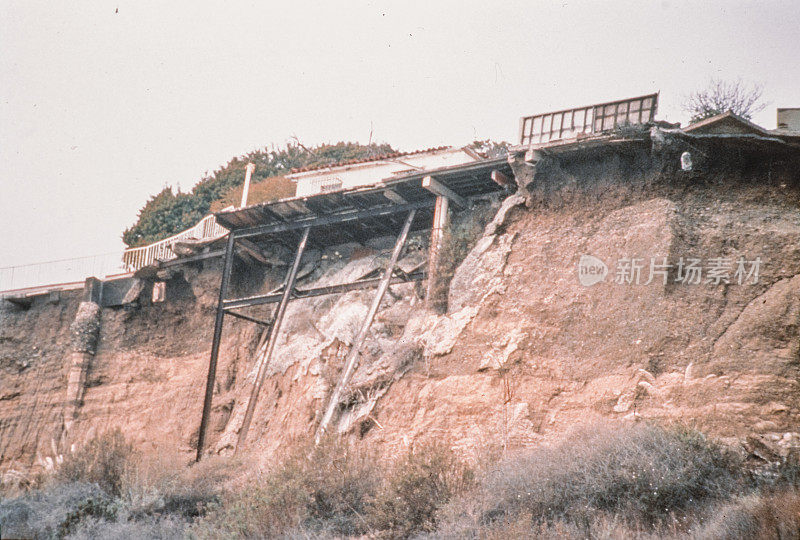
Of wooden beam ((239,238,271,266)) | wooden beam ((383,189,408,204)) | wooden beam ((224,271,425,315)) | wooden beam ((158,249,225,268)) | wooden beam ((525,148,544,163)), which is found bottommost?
wooden beam ((224,271,425,315))

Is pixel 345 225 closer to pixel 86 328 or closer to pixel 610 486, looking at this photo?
pixel 86 328

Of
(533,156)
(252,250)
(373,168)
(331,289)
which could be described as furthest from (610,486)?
(373,168)

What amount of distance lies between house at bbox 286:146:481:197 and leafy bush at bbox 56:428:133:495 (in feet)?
26.5

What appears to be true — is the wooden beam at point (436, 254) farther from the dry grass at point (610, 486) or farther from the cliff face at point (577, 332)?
the dry grass at point (610, 486)

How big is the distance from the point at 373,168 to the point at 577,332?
9.75 meters

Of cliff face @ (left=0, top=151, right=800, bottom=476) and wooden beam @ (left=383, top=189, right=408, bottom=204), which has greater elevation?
wooden beam @ (left=383, top=189, right=408, bottom=204)

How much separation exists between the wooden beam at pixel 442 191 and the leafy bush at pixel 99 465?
7192mm

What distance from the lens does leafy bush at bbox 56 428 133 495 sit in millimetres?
14062

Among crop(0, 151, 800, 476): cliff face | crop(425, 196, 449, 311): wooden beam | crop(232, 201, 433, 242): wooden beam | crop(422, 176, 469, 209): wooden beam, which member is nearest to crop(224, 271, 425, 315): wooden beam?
crop(0, 151, 800, 476): cliff face

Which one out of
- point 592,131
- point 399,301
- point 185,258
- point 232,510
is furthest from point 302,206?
point 232,510

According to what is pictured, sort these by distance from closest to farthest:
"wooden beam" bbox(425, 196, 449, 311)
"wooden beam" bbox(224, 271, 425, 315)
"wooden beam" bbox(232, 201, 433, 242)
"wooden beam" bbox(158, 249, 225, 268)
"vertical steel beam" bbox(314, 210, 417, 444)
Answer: "vertical steel beam" bbox(314, 210, 417, 444) → "wooden beam" bbox(425, 196, 449, 311) → "wooden beam" bbox(224, 271, 425, 315) → "wooden beam" bbox(232, 201, 433, 242) → "wooden beam" bbox(158, 249, 225, 268)

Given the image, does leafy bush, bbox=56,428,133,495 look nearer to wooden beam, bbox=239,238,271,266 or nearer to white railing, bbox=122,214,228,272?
wooden beam, bbox=239,238,271,266

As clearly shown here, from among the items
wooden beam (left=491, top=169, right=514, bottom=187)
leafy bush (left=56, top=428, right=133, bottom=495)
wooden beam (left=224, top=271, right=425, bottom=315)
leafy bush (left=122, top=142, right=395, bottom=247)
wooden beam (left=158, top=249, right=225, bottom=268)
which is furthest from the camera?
leafy bush (left=122, top=142, right=395, bottom=247)

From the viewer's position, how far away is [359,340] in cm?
1598
